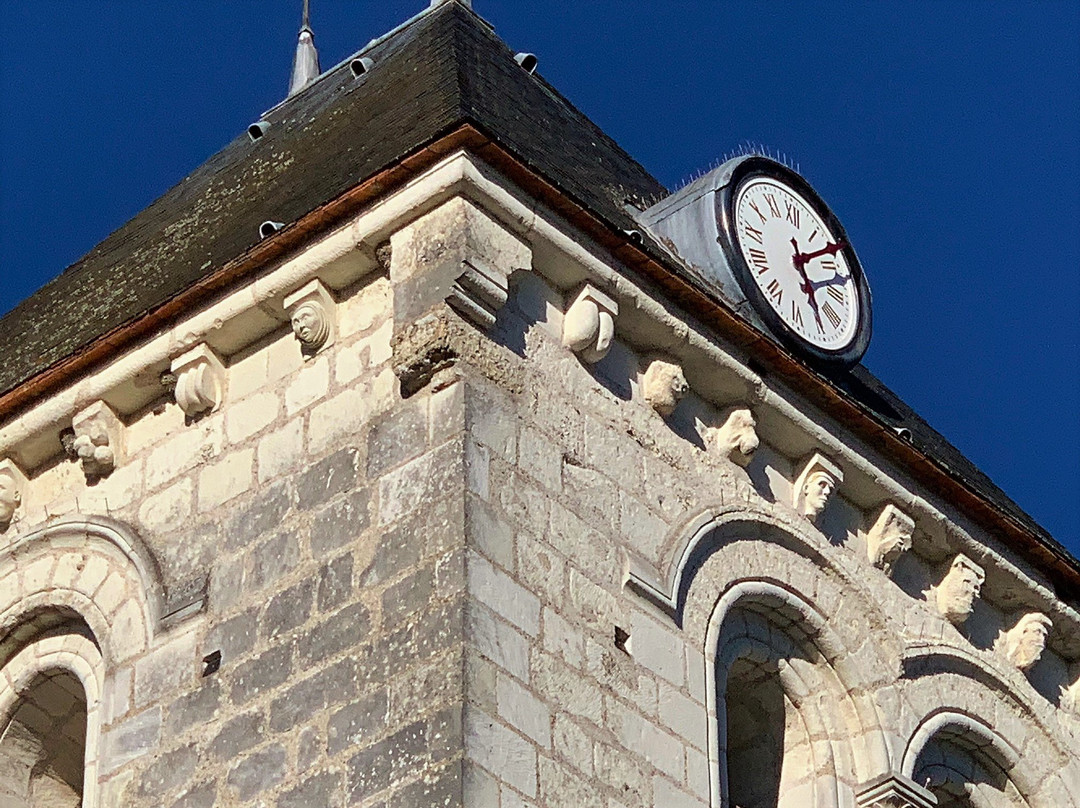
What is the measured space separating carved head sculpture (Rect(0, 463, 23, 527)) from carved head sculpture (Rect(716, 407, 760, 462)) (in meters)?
2.80

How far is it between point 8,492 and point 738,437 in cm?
291

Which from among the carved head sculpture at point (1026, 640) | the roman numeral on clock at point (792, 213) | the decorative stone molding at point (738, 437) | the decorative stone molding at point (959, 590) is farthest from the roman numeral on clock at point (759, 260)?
the carved head sculpture at point (1026, 640)

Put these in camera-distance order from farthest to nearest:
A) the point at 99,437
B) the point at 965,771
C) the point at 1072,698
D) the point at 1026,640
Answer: the point at 1072,698 < the point at 1026,640 < the point at 965,771 < the point at 99,437

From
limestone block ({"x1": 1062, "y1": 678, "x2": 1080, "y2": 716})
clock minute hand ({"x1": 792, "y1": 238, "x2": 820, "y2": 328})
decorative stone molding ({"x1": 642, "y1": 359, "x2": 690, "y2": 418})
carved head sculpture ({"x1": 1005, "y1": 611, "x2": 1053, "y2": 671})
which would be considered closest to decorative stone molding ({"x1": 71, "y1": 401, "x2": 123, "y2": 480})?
decorative stone molding ({"x1": 642, "y1": 359, "x2": 690, "y2": 418})

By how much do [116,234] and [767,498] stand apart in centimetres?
388

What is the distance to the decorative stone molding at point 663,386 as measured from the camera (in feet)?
34.7

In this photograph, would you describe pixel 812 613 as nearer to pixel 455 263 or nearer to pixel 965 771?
pixel 965 771

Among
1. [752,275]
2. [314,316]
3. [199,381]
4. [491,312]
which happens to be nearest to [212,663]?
[199,381]

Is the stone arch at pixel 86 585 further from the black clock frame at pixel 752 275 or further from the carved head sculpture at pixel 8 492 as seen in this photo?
the black clock frame at pixel 752 275

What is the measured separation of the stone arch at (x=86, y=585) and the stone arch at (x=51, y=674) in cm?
6

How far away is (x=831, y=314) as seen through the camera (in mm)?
11828

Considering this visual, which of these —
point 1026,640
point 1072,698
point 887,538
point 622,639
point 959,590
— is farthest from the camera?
point 1072,698

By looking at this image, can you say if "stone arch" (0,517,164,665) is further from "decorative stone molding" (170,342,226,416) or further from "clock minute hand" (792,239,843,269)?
"clock minute hand" (792,239,843,269)

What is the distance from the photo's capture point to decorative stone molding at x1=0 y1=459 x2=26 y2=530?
36.3ft
